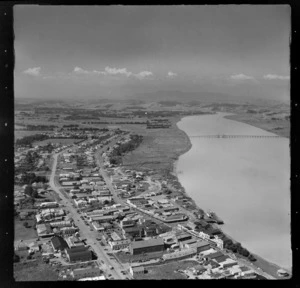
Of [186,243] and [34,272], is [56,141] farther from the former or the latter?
[186,243]

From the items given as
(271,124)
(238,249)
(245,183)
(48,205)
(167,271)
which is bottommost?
(167,271)

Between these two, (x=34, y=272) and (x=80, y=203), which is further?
(x=80, y=203)

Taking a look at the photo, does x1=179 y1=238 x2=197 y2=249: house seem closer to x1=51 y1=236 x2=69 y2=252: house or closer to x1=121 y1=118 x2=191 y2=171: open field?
x1=121 y1=118 x2=191 y2=171: open field

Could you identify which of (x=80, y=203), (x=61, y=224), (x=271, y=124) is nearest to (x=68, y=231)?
(x=61, y=224)

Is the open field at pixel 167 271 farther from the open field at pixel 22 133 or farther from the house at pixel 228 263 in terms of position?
the open field at pixel 22 133

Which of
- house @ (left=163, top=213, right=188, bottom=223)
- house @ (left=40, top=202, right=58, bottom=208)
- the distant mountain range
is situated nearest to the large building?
house @ (left=163, top=213, right=188, bottom=223)

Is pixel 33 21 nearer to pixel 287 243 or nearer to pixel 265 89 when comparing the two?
pixel 265 89

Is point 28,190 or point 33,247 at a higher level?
point 28,190
